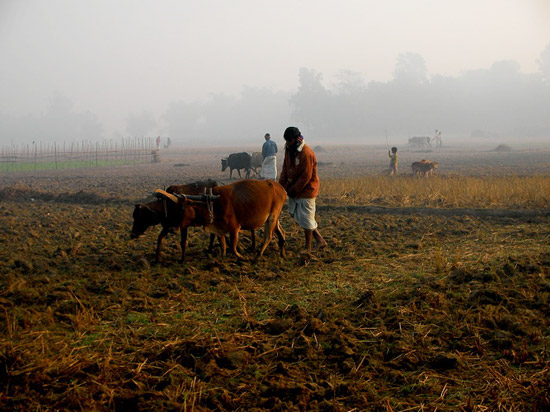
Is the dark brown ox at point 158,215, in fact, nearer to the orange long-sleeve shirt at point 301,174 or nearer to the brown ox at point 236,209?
the brown ox at point 236,209

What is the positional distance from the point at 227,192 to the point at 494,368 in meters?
4.36

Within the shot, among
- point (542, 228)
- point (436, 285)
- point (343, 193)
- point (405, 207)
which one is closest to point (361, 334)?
point (436, 285)

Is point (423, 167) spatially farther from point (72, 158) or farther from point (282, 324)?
point (72, 158)

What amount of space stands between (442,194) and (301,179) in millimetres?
7541

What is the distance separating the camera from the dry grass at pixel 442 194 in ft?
40.3

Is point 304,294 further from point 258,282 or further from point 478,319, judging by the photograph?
point 478,319

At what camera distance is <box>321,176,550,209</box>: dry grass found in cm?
1229

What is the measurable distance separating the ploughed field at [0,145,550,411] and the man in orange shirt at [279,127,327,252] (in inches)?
25.2

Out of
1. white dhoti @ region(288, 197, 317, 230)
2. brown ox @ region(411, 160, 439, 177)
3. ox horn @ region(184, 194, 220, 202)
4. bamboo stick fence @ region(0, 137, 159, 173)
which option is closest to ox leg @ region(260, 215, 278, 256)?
white dhoti @ region(288, 197, 317, 230)

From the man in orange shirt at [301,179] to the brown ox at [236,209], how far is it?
0.31 m

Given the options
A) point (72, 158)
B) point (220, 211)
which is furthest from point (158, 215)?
point (72, 158)

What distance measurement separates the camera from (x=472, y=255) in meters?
7.29

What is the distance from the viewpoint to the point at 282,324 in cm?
468

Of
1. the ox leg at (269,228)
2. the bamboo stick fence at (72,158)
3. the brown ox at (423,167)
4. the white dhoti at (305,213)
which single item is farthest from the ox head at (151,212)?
the bamboo stick fence at (72,158)
